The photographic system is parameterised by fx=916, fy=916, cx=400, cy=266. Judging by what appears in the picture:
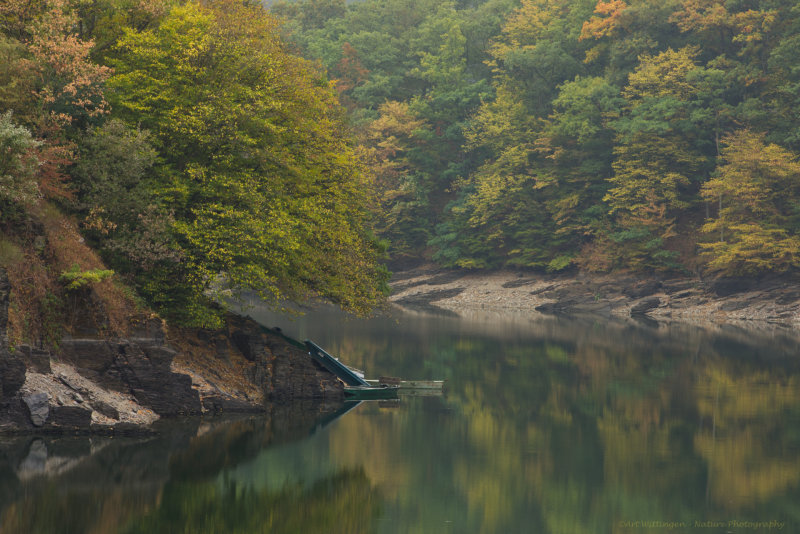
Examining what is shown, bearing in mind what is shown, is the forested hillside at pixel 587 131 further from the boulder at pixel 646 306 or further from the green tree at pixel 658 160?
the boulder at pixel 646 306

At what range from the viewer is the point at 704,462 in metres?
29.6

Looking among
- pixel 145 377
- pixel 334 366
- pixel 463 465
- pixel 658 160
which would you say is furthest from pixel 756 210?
pixel 145 377

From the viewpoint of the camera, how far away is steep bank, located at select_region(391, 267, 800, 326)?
82.3 metres

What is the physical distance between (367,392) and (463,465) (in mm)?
11704

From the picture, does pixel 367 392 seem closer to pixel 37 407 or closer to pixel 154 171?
pixel 154 171

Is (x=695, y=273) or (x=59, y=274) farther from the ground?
(x=59, y=274)

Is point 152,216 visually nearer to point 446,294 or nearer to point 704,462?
point 704,462

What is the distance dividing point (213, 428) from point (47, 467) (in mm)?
7605

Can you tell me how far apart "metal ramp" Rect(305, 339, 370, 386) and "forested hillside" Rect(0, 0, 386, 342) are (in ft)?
9.63

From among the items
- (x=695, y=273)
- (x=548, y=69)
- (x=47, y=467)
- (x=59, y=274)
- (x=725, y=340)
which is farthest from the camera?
(x=548, y=69)

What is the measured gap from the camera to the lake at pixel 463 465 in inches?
894

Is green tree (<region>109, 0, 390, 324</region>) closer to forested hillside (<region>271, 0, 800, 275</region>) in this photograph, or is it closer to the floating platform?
the floating platform

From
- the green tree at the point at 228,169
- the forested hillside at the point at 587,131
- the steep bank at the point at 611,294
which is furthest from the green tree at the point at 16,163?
the steep bank at the point at 611,294

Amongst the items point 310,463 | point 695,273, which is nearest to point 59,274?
point 310,463
